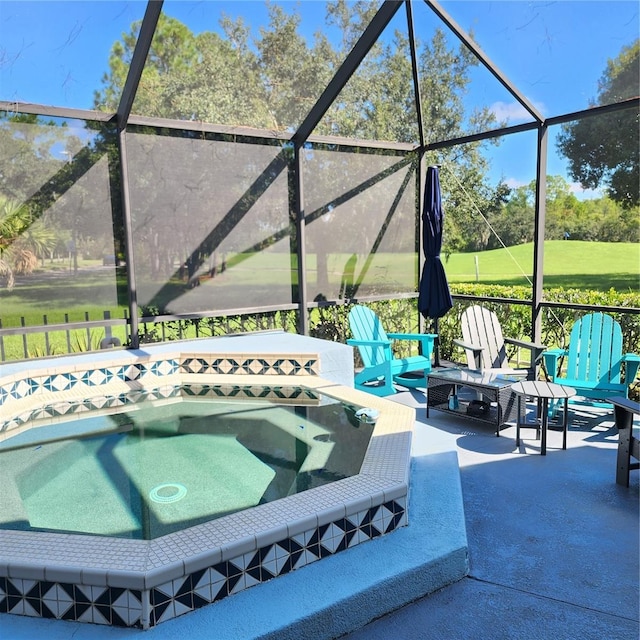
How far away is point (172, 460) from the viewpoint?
4.00 m

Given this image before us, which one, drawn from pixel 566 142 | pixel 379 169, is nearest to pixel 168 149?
pixel 379 169

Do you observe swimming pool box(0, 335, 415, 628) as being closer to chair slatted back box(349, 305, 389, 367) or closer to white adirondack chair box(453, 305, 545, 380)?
white adirondack chair box(453, 305, 545, 380)

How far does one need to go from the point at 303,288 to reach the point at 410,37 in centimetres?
307

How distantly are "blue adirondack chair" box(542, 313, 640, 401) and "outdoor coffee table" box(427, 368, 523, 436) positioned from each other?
0.48m

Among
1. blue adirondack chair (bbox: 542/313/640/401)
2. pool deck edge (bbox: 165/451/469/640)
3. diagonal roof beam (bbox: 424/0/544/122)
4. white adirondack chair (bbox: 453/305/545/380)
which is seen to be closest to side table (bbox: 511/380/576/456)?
blue adirondack chair (bbox: 542/313/640/401)

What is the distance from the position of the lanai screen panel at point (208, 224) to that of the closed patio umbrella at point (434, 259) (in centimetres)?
172

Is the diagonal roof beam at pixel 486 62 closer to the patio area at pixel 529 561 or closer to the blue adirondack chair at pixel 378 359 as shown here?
the blue adirondack chair at pixel 378 359

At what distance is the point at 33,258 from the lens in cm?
529

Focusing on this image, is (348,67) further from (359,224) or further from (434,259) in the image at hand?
(434,259)

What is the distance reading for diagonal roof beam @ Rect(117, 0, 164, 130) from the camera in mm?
4137

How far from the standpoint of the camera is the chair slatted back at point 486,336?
226 inches

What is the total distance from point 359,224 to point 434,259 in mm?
1353

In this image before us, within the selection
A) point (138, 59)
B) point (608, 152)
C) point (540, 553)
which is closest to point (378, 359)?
point (540, 553)

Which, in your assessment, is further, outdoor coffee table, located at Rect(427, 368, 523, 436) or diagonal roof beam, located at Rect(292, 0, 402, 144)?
diagonal roof beam, located at Rect(292, 0, 402, 144)
